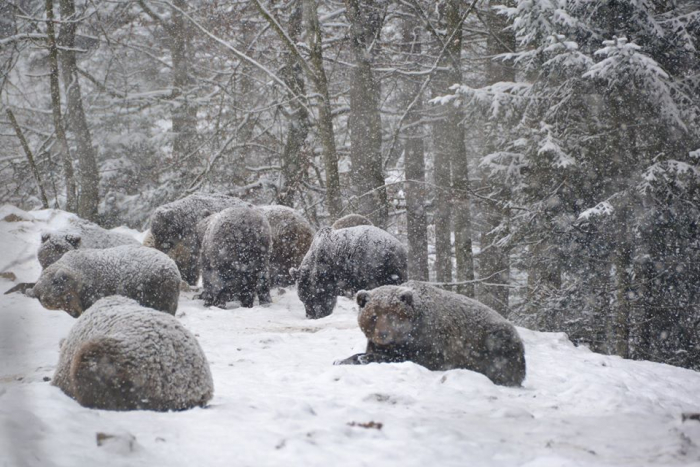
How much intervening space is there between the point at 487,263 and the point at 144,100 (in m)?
10.5

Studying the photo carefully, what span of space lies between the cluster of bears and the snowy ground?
0.22m

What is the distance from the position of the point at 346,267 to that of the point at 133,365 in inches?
189

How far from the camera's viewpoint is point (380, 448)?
2.71 meters

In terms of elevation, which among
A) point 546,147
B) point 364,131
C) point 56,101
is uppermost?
point 56,101

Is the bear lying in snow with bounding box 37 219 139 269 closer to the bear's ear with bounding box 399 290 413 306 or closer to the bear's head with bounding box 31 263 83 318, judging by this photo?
the bear's head with bounding box 31 263 83 318

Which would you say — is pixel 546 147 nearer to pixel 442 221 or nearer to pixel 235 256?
pixel 235 256

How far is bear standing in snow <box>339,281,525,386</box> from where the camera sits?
16.1 ft

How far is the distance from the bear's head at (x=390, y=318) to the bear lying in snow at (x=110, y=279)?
237 centimetres

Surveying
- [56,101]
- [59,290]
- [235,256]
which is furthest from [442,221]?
[59,290]

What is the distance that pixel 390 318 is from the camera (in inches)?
194

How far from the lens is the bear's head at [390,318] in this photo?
4902 millimetres

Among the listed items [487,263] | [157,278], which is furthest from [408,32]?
[157,278]

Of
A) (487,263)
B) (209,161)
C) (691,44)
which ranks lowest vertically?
(487,263)

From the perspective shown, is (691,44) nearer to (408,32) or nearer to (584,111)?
(584,111)
